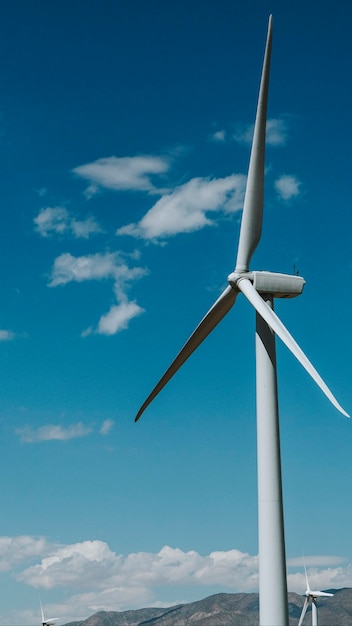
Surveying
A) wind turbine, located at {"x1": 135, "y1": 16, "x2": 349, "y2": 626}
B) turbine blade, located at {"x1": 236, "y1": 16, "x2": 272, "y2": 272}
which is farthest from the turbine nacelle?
turbine blade, located at {"x1": 236, "y1": 16, "x2": 272, "y2": 272}

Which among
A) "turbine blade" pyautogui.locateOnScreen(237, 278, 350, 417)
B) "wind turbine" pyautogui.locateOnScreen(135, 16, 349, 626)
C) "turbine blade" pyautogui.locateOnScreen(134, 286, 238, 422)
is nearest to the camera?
"wind turbine" pyautogui.locateOnScreen(135, 16, 349, 626)

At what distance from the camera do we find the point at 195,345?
147 ft

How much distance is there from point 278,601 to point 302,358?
10.2 meters

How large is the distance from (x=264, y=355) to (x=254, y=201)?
8.74m

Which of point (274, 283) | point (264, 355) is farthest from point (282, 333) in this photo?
point (274, 283)

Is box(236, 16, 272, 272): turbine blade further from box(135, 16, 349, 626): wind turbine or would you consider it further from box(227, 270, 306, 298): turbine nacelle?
box(227, 270, 306, 298): turbine nacelle

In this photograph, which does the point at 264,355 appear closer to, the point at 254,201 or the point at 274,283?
the point at 274,283

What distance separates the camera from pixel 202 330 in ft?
144

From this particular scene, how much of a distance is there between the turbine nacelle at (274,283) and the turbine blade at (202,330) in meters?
0.95

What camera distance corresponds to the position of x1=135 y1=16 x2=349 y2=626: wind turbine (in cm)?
3575

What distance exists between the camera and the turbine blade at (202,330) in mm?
42844

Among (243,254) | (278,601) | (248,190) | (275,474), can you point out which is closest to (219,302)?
(243,254)

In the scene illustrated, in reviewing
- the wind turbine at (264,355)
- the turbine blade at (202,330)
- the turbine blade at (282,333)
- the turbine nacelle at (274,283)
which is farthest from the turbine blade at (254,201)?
the turbine blade at (282,333)

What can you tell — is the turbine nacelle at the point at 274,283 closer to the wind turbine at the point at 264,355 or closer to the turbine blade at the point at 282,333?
the wind turbine at the point at 264,355
